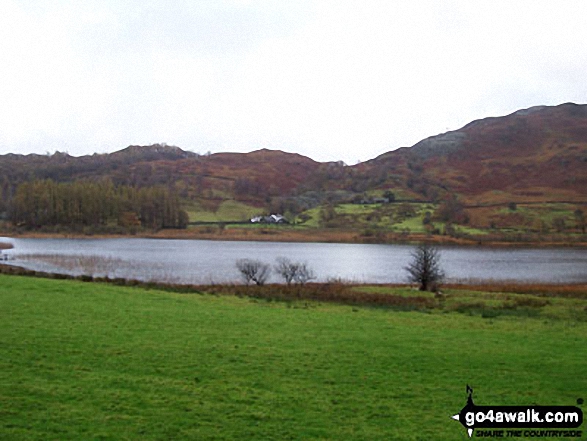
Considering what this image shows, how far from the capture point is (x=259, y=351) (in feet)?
48.5

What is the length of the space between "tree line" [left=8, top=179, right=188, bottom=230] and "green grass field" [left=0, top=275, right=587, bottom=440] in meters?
128

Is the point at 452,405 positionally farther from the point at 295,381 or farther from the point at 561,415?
the point at 295,381

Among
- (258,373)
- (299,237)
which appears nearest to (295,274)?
(258,373)

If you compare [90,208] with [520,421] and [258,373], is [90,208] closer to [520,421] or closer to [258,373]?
[258,373]

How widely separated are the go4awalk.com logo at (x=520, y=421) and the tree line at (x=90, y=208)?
13822 centimetres

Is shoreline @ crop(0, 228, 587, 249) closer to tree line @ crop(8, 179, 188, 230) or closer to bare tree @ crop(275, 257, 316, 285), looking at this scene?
tree line @ crop(8, 179, 188, 230)

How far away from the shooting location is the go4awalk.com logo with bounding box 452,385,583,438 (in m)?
9.25

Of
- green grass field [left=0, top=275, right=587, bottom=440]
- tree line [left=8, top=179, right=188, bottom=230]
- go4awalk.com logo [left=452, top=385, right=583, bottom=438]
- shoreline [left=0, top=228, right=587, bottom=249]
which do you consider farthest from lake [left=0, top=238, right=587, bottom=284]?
tree line [left=8, top=179, right=188, bottom=230]

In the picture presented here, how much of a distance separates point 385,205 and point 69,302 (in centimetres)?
15675

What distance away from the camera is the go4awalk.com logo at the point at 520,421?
364 inches

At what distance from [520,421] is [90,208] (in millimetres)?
146661

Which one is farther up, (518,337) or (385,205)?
(385,205)

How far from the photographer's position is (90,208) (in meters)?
145

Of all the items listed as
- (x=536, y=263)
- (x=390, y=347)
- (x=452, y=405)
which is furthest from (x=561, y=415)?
(x=536, y=263)
